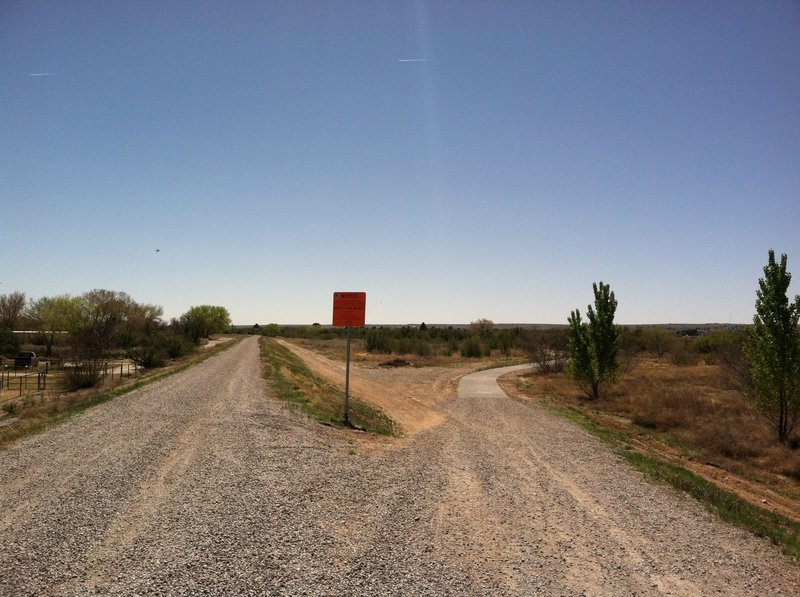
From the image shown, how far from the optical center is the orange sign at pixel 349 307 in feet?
43.6

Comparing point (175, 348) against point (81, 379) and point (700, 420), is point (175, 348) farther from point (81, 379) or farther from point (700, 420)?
point (700, 420)

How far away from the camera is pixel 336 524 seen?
6.21 metres

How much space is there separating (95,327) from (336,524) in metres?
55.1

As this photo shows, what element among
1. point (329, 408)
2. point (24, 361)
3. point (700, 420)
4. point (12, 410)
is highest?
point (329, 408)

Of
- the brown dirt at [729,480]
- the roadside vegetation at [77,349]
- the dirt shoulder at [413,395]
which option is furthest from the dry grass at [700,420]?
the roadside vegetation at [77,349]

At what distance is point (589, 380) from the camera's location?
80.9ft

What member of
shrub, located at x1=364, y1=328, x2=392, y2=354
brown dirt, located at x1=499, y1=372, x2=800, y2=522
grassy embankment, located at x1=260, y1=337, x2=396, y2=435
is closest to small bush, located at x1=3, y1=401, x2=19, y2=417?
grassy embankment, located at x1=260, y1=337, x2=396, y2=435

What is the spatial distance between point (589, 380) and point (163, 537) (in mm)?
22703

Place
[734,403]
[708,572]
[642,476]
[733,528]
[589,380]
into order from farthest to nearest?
1. [589,380]
2. [734,403]
3. [642,476]
4. [733,528]
5. [708,572]

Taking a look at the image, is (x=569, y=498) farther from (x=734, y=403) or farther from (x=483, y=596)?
(x=734, y=403)

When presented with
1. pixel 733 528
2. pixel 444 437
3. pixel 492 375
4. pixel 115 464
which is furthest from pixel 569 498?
pixel 492 375

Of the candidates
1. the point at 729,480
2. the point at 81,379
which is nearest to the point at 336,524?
the point at 729,480

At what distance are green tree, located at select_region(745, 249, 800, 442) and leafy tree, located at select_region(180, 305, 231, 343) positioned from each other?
80.3 metres

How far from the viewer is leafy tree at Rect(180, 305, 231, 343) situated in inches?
3514
